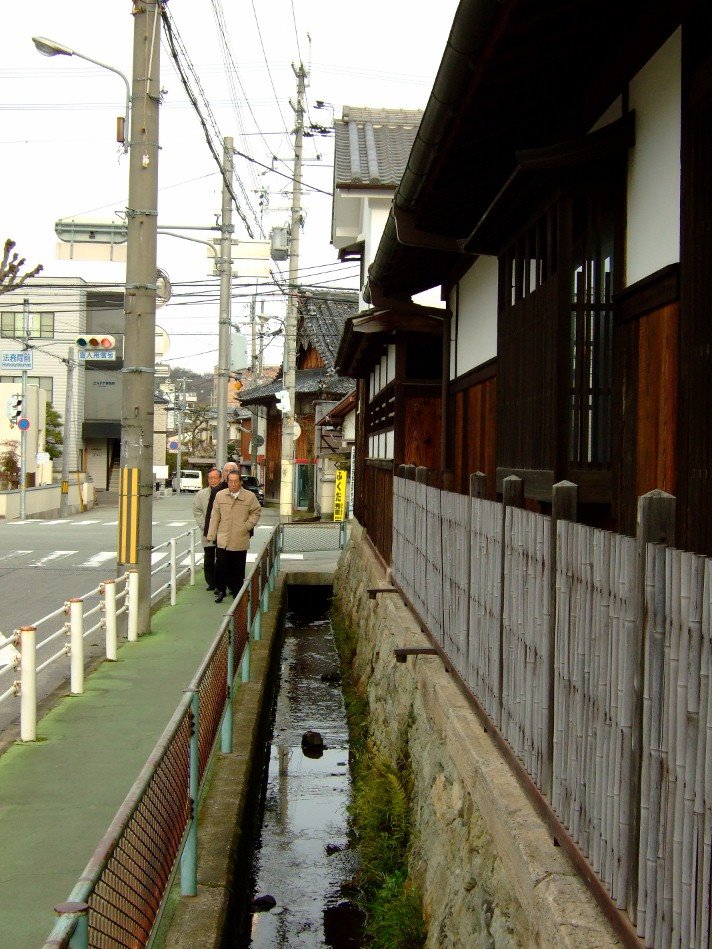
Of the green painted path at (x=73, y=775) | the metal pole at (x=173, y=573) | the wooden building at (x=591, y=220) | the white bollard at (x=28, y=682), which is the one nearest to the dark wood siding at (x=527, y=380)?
the wooden building at (x=591, y=220)

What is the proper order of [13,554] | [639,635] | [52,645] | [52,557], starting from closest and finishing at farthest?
[639,635]
[52,645]
[52,557]
[13,554]

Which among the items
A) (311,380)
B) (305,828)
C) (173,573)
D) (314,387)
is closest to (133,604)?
(173,573)

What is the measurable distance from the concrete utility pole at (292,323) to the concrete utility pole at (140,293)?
1678 cm

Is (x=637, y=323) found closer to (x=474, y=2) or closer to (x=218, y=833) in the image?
(x=474, y=2)

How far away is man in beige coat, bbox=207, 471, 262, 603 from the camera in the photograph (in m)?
13.6

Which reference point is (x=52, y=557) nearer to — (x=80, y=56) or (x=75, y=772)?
(x=80, y=56)

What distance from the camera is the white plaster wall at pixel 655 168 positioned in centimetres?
462

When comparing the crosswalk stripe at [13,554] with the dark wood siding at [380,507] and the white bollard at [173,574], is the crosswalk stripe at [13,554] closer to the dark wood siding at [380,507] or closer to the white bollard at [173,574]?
the white bollard at [173,574]

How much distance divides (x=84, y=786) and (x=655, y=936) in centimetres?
467

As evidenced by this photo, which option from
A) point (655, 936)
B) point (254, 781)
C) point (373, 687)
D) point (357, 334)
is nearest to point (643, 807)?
point (655, 936)

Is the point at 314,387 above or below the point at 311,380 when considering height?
below

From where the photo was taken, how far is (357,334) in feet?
50.5

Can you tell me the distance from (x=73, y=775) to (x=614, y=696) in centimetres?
471

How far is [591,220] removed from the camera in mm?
5613
